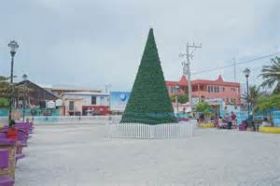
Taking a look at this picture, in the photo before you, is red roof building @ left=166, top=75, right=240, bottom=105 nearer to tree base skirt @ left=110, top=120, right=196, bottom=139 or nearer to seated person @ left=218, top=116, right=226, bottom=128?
seated person @ left=218, top=116, right=226, bottom=128

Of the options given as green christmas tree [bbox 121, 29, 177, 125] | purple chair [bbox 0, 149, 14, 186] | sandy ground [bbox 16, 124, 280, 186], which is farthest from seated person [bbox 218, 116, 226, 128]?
purple chair [bbox 0, 149, 14, 186]

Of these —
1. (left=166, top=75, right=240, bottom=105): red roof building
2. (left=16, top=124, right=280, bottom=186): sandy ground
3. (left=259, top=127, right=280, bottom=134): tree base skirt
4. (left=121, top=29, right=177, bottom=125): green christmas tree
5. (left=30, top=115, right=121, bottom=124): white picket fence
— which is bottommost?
(left=16, top=124, right=280, bottom=186): sandy ground

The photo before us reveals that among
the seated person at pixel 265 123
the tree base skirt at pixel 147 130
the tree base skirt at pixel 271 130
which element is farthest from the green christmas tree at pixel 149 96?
the seated person at pixel 265 123

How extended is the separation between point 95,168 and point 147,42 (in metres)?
12.5

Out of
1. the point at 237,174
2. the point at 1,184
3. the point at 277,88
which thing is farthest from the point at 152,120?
the point at 277,88

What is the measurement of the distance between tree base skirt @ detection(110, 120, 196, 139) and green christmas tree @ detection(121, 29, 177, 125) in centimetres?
36

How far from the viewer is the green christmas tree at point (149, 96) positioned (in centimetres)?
1956

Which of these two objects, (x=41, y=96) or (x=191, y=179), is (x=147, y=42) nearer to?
(x=191, y=179)

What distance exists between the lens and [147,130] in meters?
19.3

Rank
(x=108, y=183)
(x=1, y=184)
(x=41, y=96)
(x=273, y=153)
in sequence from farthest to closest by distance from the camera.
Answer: (x=41, y=96)
(x=273, y=153)
(x=108, y=183)
(x=1, y=184)

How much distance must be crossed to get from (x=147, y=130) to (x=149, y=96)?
1761 millimetres

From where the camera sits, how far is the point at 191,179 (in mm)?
7531

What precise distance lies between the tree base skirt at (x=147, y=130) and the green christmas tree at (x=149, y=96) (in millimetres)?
365

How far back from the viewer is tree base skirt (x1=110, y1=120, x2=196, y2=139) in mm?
19266
